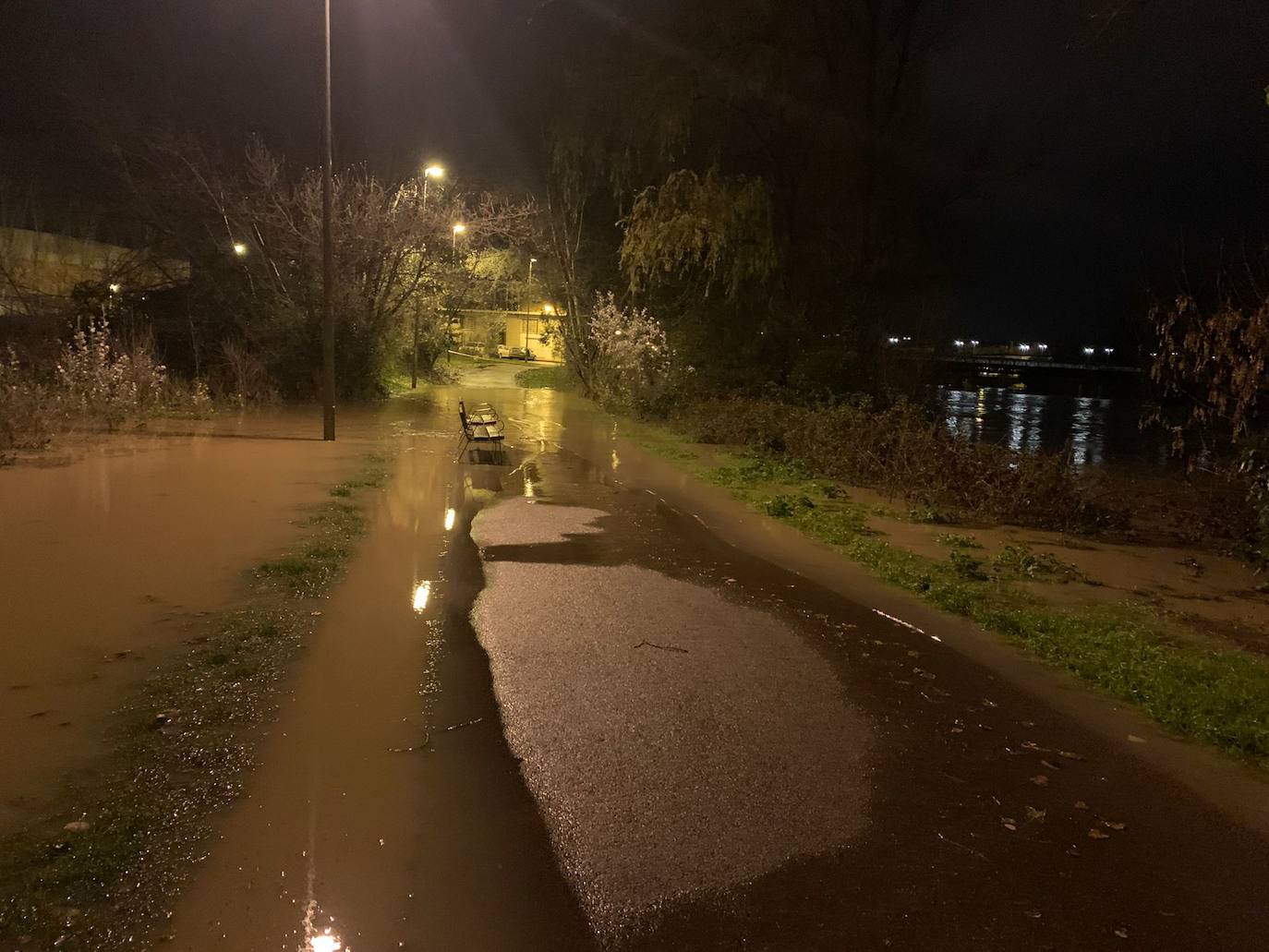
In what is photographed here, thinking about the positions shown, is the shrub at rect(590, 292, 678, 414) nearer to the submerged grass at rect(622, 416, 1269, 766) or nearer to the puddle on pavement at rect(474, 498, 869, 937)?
the submerged grass at rect(622, 416, 1269, 766)

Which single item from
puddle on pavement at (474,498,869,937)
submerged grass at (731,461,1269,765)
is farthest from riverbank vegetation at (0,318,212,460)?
submerged grass at (731,461,1269,765)

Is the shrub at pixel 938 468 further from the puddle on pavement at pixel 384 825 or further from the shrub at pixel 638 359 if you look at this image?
the puddle on pavement at pixel 384 825

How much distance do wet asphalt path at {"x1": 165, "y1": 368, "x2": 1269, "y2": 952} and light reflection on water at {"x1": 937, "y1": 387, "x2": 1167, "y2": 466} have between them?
8.42m

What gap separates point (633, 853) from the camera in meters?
3.80

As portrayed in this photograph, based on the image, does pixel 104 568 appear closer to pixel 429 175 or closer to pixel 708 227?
pixel 708 227

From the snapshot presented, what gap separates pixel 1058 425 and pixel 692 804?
123 ft

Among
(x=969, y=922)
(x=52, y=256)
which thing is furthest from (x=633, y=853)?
(x=52, y=256)

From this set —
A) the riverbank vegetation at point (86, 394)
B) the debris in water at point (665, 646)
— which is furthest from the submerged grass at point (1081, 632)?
the riverbank vegetation at point (86, 394)

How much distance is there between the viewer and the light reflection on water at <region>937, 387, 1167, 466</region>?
2489 cm

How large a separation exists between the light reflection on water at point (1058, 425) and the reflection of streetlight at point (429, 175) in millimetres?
15122

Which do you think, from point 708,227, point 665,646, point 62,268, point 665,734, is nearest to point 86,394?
point 708,227

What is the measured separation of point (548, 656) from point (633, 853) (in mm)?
2458

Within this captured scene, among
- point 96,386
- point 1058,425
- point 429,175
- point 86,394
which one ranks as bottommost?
point 1058,425

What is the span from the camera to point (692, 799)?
4262 millimetres
